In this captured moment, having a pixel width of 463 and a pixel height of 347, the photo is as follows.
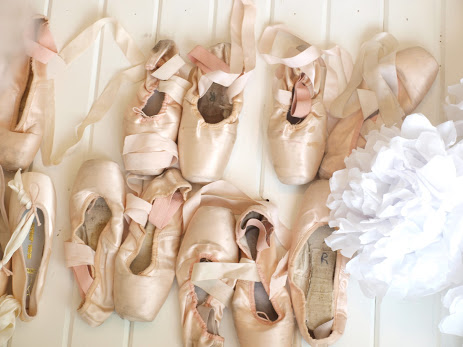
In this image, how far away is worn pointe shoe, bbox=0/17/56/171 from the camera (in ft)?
4.81

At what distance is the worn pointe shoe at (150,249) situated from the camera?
1.34m

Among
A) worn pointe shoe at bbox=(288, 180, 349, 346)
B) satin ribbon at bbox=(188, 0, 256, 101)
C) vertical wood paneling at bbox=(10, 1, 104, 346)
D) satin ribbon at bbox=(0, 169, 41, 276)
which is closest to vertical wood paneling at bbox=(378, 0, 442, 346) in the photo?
worn pointe shoe at bbox=(288, 180, 349, 346)

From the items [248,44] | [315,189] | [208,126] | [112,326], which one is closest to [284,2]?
[248,44]

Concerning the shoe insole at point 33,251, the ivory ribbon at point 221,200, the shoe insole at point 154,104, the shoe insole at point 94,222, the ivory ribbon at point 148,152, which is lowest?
the shoe insole at point 33,251

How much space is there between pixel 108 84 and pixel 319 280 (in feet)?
2.43

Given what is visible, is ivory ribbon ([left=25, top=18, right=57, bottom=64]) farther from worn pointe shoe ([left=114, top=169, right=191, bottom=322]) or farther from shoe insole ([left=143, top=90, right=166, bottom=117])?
worn pointe shoe ([left=114, top=169, right=191, bottom=322])

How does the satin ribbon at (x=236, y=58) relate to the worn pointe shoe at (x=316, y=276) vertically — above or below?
above

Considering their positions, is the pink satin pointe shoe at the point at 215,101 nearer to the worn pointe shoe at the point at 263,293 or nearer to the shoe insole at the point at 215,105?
the shoe insole at the point at 215,105

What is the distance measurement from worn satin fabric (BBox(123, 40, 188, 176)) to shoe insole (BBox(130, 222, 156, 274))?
14 centimetres

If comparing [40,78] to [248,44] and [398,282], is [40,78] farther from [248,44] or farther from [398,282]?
[398,282]

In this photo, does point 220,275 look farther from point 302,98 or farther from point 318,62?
point 318,62

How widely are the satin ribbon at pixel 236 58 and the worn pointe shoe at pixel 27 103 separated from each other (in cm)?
40

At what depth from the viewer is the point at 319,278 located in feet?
4.47

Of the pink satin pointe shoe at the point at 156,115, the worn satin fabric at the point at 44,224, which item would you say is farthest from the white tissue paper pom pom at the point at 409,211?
the worn satin fabric at the point at 44,224
